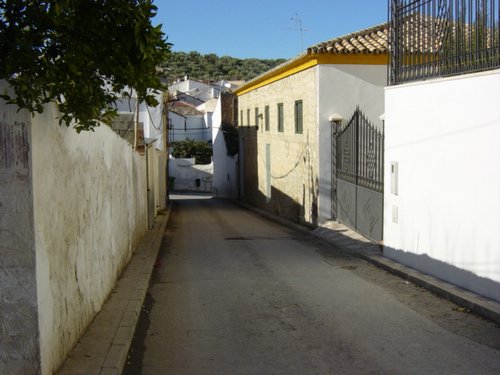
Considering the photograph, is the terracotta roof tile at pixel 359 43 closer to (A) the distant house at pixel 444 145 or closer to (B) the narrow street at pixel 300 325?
(A) the distant house at pixel 444 145

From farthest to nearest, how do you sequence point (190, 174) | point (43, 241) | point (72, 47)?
point (190, 174) < point (43, 241) < point (72, 47)

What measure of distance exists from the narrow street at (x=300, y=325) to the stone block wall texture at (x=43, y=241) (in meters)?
1.00

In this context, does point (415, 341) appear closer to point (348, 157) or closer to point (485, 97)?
point (485, 97)

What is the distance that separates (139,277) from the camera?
9539 mm

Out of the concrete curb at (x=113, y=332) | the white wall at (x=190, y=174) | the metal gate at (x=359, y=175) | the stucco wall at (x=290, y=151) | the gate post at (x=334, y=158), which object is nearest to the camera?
the concrete curb at (x=113, y=332)

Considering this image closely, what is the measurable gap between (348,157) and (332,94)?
241 cm

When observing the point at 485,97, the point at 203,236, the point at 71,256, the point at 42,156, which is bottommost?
the point at 203,236

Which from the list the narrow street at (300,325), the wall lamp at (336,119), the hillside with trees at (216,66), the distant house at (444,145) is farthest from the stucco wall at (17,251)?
the hillside with trees at (216,66)

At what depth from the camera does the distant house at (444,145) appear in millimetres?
7594

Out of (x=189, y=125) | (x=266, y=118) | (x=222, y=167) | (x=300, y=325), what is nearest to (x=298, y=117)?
(x=266, y=118)

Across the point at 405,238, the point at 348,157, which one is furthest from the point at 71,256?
the point at 348,157

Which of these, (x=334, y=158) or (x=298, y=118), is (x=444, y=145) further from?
(x=298, y=118)

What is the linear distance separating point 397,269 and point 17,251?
7.21m

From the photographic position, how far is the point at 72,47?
13.5 feet
